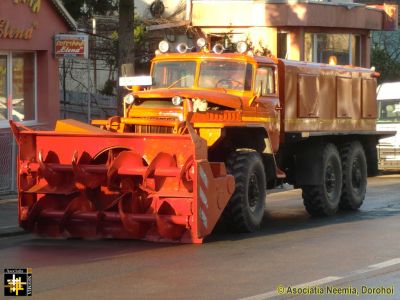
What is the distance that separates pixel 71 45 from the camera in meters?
20.7

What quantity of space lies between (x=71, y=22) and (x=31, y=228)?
27.9 ft

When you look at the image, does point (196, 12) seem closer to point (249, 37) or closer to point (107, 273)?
point (249, 37)

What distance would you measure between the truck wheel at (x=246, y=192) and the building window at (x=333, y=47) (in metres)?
20.6

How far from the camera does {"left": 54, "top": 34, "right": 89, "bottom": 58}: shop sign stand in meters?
20.3

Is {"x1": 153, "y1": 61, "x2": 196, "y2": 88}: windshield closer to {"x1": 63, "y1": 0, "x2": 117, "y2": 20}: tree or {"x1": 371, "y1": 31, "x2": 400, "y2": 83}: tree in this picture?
{"x1": 63, "y1": 0, "x2": 117, "y2": 20}: tree

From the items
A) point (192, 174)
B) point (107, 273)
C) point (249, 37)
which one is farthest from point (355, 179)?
point (249, 37)

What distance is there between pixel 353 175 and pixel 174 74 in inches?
184

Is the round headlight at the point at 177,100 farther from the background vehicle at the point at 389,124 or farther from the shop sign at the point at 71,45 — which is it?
the background vehicle at the point at 389,124

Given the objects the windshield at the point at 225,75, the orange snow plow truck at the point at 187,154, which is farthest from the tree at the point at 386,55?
the windshield at the point at 225,75

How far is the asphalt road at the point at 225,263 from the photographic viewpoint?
9766 millimetres

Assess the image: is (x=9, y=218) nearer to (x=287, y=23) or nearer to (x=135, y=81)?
(x=135, y=81)

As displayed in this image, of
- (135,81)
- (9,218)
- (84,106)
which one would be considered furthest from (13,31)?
(84,106)

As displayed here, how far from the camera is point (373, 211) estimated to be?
17.8m

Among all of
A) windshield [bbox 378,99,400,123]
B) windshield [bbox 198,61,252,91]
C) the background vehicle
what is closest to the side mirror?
windshield [bbox 198,61,252,91]
